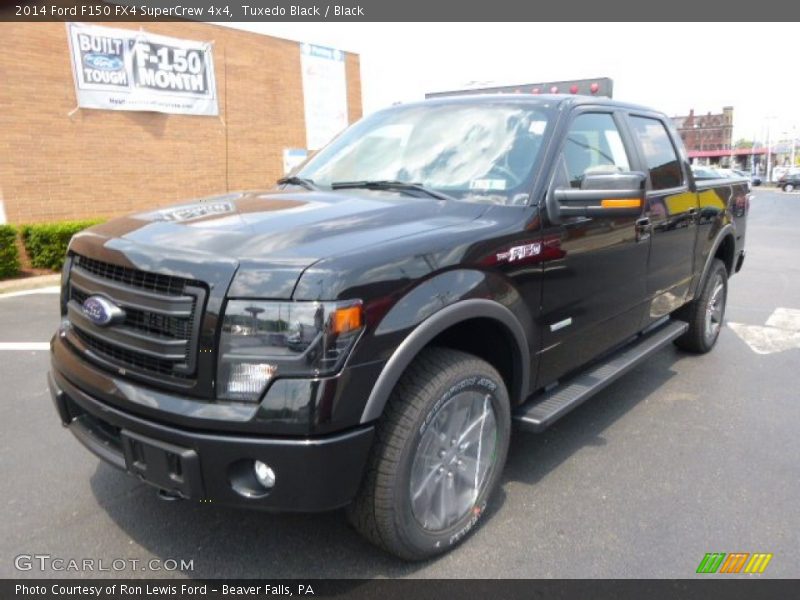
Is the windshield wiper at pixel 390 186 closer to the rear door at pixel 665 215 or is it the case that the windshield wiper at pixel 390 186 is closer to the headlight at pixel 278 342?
the headlight at pixel 278 342

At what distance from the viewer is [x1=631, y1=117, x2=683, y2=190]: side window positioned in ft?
13.7

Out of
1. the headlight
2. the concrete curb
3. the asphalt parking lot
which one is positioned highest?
the headlight

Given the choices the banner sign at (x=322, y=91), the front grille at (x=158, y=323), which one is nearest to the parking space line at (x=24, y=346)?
the front grille at (x=158, y=323)

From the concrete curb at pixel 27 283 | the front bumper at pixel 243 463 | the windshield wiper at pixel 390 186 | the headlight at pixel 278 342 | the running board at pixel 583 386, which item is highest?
the windshield wiper at pixel 390 186

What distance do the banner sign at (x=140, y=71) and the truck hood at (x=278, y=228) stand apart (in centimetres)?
1051

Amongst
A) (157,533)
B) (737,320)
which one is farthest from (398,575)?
(737,320)

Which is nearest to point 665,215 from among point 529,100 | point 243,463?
point 529,100

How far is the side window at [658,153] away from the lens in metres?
4.16

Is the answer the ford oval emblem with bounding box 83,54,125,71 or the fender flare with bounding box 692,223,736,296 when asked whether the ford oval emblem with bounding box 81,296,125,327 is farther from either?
the ford oval emblem with bounding box 83,54,125,71

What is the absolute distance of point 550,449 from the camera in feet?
12.1

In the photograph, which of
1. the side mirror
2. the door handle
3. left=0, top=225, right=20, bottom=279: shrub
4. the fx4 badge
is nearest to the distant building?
left=0, top=225, right=20, bottom=279: shrub

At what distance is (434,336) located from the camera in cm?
244

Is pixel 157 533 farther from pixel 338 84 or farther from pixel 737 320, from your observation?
pixel 338 84

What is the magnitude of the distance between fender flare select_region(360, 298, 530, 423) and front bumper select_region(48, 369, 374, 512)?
0.12m
